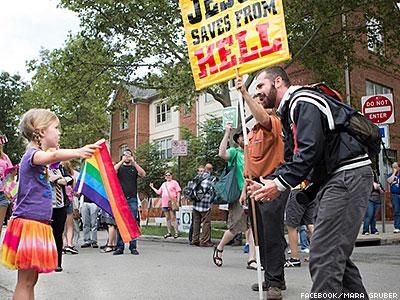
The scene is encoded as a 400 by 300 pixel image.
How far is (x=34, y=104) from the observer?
130 feet

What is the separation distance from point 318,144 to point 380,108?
9770mm

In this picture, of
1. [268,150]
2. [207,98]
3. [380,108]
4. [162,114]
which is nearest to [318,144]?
[268,150]

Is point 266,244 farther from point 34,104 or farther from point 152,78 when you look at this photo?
point 34,104

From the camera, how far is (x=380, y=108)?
12344mm

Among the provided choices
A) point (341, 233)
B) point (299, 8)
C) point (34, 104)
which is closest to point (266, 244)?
point (341, 233)

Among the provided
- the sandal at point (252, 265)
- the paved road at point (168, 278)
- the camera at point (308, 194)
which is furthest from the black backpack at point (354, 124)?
the sandal at point (252, 265)

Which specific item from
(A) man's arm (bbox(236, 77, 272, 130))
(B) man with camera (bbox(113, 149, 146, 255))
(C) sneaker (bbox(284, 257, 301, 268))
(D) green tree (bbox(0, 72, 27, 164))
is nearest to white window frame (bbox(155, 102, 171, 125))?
(D) green tree (bbox(0, 72, 27, 164))

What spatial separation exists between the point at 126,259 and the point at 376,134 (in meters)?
6.49

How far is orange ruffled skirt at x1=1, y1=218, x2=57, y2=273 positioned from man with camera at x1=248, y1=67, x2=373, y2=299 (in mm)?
1702

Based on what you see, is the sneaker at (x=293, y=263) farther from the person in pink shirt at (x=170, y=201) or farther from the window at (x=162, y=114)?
the window at (x=162, y=114)

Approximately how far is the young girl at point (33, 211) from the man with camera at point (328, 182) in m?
1.52

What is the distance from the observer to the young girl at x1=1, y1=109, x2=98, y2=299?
384cm

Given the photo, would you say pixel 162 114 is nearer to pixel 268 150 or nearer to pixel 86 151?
pixel 268 150

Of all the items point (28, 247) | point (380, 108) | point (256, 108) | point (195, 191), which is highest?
point (380, 108)
